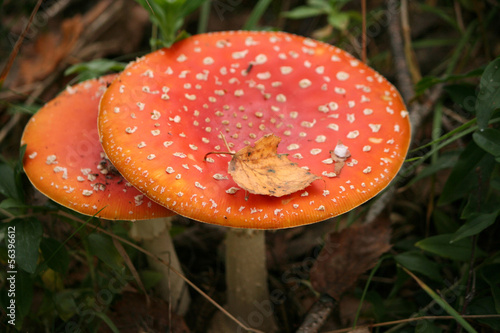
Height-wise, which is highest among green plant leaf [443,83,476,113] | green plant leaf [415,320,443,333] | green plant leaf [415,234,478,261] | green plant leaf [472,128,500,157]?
green plant leaf [472,128,500,157]

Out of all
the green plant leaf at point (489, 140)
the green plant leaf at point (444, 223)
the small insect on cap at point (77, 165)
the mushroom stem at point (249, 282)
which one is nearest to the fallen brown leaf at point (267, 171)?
the small insect on cap at point (77, 165)

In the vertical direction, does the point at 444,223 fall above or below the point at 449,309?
below

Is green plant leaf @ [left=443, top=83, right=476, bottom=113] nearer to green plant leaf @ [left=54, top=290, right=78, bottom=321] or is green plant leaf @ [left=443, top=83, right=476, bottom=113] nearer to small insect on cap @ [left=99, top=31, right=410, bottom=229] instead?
small insect on cap @ [left=99, top=31, right=410, bottom=229]

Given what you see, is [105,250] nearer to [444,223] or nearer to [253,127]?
[253,127]

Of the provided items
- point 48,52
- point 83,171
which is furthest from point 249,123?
point 48,52

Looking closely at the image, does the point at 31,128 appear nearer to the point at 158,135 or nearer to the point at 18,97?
the point at 158,135

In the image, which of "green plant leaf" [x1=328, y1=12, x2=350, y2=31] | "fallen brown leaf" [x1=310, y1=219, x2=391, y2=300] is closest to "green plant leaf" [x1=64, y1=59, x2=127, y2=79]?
"green plant leaf" [x1=328, y1=12, x2=350, y2=31]
